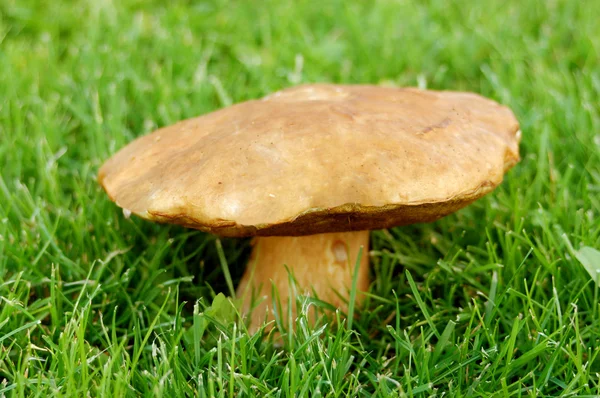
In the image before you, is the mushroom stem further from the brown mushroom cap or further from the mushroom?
the brown mushroom cap

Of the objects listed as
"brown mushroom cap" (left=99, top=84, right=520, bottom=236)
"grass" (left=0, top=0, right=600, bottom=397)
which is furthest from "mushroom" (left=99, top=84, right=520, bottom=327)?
"grass" (left=0, top=0, right=600, bottom=397)

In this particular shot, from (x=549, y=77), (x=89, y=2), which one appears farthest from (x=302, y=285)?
(x=89, y=2)

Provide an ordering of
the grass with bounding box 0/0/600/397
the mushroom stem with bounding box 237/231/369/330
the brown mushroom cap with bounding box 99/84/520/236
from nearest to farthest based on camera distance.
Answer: the brown mushroom cap with bounding box 99/84/520/236 → the grass with bounding box 0/0/600/397 → the mushroom stem with bounding box 237/231/369/330

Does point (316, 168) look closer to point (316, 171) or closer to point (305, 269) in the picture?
point (316, 171)

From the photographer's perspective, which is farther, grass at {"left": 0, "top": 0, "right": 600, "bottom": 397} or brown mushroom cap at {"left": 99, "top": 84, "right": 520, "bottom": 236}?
grass at {"left": 0, "top": 0, "right": 600, "bottom": 397}

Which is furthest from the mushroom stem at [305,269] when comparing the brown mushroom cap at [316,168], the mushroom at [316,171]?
the brown mushroom cap at [316,168]

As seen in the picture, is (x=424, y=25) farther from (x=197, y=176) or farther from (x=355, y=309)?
(x=197, y=176)
